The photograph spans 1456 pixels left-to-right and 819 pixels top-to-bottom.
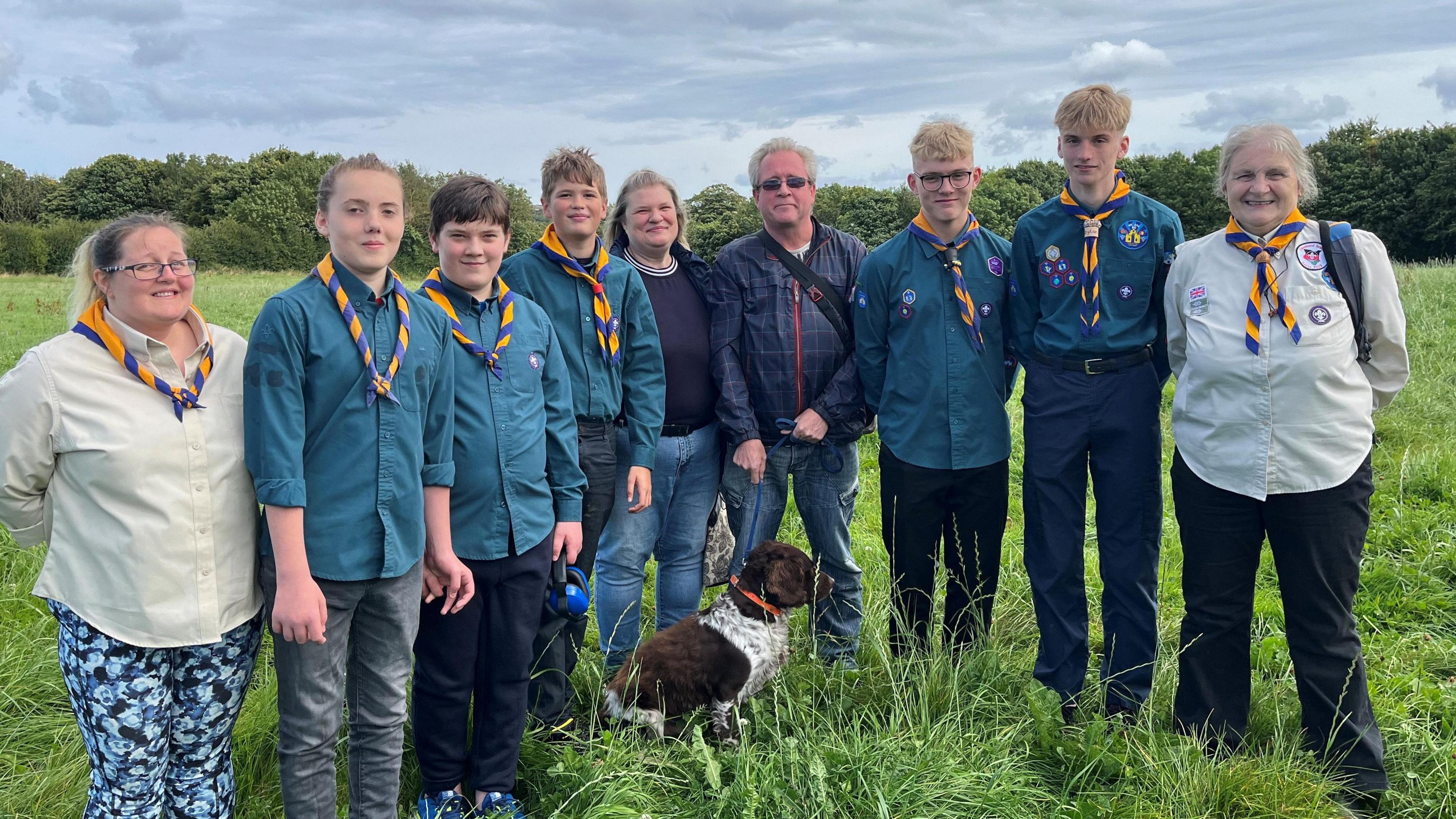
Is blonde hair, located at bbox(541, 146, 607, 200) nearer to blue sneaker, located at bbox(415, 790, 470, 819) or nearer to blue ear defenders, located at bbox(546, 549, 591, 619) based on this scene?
blue ear defenders, located at bbox(546, 549, 591, 619)

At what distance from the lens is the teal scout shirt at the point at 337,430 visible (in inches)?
104

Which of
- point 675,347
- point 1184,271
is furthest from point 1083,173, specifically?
point 675,347

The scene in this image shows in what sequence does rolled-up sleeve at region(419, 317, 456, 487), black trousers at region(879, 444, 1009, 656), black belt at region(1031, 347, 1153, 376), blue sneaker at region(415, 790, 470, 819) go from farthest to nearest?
black trousers at region(879, 444, 1009, 656) < black belt at region(1031, 347, 1153, 376) < blue sneaker at region(415, 790, 470, 819) < rolled-up sleeve at region(419, 317, 456, 487)

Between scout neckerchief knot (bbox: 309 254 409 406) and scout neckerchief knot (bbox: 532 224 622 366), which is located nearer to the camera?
scout neckerchief knot (bbox: 309 254 409 406)

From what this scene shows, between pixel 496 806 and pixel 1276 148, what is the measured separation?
3840 mm

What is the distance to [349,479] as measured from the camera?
279 centimetres

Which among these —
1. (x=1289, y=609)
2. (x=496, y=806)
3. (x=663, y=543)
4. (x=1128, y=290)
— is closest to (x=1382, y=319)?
(x=1128, y=290)

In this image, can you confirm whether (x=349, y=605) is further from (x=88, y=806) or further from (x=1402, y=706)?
(x=1402, y=706)

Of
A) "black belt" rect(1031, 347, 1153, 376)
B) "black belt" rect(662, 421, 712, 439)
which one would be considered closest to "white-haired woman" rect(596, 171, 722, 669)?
"black belt" rect(662, 421, 712, 439)

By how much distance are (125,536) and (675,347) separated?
2.33 meters

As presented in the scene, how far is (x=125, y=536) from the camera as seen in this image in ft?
8.58

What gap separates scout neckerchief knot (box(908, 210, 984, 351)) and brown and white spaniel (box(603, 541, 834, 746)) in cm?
128

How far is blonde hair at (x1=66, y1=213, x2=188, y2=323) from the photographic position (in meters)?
2.69

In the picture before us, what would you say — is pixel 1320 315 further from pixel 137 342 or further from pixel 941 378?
pixel 137 342
